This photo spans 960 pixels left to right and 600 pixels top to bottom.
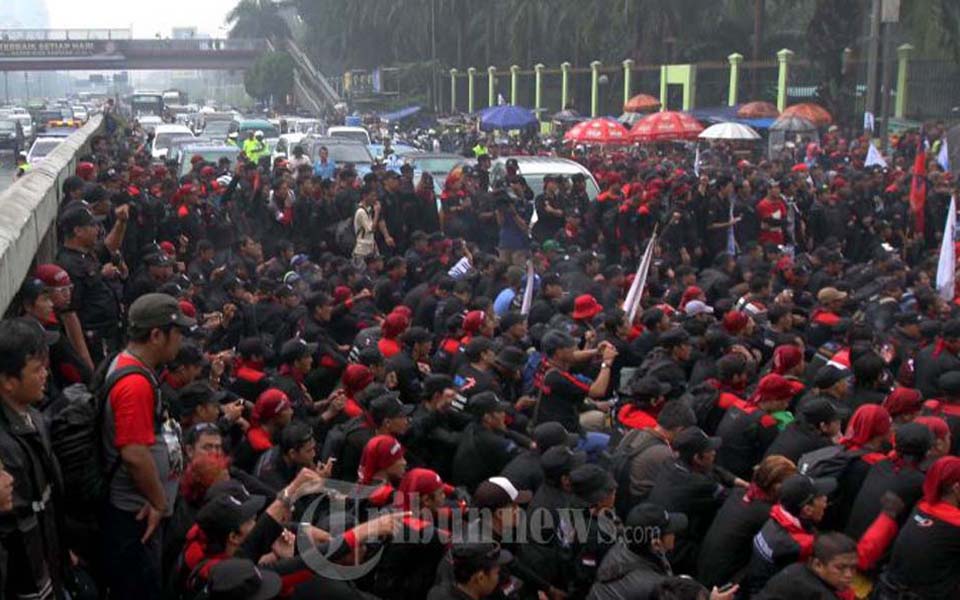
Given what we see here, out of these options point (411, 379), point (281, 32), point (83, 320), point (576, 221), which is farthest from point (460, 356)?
point (281, 32)

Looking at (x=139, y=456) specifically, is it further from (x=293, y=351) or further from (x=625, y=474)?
(x=293, y=351)

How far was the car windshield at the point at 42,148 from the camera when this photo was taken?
25397 millimetres

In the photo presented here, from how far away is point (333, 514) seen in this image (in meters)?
4.78

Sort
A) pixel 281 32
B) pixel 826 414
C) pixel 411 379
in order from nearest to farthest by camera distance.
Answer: pixel 826 414 < pixel 411 379 < pixel 281 32

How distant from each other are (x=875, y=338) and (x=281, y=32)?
3345 inches

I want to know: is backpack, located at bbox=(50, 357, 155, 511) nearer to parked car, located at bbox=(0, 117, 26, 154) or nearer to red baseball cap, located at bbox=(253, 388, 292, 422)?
red baseball cap, located at bbox=(253, 388, 292, 422)

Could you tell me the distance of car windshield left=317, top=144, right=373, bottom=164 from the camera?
23.0 m

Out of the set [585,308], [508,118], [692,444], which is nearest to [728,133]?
[508,118]

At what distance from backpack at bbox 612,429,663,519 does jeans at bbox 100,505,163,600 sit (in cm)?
Answer: 246

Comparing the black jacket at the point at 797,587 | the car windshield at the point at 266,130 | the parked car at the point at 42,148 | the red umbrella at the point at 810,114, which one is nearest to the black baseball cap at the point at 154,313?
the black jacket at the point at 797,587

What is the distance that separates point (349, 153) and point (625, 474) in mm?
17903

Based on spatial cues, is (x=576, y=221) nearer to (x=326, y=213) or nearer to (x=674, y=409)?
(x=326, y=213)

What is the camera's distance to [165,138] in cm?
2945

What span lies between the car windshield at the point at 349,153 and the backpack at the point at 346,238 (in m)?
8.65
